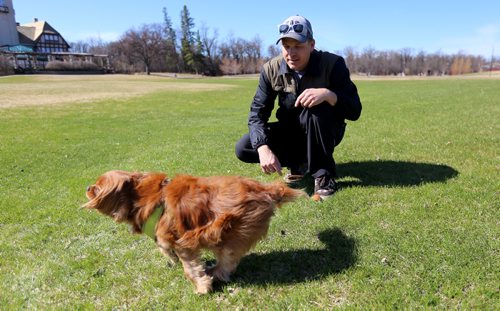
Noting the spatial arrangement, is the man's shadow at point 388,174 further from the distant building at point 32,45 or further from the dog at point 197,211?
the distant building at point 32,45

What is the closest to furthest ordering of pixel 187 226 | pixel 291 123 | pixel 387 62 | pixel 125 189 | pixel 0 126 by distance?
pixel 187 226
pixel 125 189
pixel 291 123
pixel 0 126
pixel 387 62

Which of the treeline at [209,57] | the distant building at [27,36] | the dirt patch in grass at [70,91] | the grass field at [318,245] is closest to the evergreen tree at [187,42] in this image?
the treeline at [209,57]

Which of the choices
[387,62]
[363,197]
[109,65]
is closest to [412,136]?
[363,197]

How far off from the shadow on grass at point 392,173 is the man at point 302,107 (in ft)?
2.32

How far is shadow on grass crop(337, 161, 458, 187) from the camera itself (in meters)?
5.15

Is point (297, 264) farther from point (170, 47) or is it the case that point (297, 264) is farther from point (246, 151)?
point (170, 47)

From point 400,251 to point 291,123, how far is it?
229 centimetres

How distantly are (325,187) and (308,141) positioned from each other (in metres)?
0.66

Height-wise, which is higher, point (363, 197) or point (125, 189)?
point (125, 189)

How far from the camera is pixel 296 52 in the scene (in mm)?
4230

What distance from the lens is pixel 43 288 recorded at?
10.8 feet

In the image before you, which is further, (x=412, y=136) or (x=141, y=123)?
(x=141, y=123)

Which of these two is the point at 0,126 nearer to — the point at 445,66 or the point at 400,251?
the point at 400,251

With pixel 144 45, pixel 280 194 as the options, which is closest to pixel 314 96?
pixel 280 194
